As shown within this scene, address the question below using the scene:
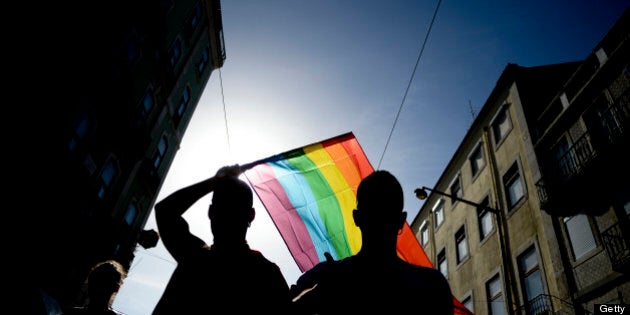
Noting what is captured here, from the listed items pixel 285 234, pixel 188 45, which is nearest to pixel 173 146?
pixel 188 45

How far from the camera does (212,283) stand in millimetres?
1598

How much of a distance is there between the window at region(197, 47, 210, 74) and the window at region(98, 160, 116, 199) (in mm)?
11362

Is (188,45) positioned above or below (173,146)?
above

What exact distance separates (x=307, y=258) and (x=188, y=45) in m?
22.2

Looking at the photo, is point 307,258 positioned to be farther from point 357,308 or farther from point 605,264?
point 605,264

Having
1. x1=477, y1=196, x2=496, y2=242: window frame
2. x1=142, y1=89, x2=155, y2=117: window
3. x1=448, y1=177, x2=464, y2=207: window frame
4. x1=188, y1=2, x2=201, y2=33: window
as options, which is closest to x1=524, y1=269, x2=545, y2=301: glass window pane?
x1=477, y1=196, x2=496, y2=242: window frame

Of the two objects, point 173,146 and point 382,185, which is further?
point 173,146

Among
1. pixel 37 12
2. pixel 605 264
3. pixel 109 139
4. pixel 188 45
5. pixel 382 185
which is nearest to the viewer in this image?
pixel 382 185

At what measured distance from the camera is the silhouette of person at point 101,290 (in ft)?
9.27

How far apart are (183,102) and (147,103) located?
5.43 metres

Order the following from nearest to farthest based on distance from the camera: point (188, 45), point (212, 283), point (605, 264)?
point (212, 283)
point (605, 264)
point (188, 45)

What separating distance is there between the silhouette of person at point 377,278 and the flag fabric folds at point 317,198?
2491 millimetres

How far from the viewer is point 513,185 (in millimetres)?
15219

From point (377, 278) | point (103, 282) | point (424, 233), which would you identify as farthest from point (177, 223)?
point (424, 233)
